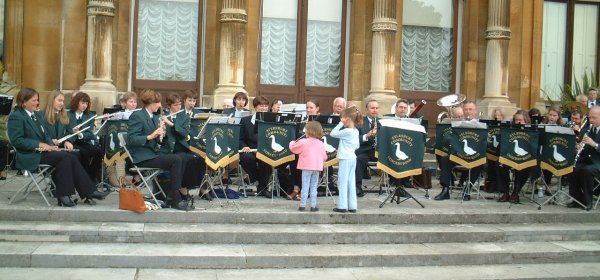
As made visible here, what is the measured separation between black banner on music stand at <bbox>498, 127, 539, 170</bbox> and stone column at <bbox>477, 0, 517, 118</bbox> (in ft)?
18.9

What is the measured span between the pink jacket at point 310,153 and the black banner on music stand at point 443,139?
2908mm

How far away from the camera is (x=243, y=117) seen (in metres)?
11.5

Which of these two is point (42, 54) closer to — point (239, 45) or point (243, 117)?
point (239, 45)

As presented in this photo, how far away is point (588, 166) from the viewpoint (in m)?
11.2

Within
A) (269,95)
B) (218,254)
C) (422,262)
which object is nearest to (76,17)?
(269,95)

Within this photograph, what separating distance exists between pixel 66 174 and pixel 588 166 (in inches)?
319

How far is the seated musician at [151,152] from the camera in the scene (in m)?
9.52

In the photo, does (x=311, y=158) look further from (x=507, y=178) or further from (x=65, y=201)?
(x=507, y=178)

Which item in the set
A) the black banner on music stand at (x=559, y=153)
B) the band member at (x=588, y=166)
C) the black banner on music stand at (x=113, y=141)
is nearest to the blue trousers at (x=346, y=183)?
the black banner on music stand at (x=113, y=141)

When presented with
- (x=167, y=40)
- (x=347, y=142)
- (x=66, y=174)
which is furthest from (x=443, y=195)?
(x=167, y=40)

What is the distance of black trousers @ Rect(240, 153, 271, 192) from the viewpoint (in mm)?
11359

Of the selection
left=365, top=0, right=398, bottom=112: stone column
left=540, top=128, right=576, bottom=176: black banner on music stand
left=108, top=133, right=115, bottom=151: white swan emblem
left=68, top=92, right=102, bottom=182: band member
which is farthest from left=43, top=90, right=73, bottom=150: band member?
left=365, top=0, right=398, bottom=112: stone column

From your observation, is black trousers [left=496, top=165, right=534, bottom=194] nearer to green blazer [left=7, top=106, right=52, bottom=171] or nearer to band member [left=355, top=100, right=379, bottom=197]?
band member [left=355, top=100, right=379, bottom=197]

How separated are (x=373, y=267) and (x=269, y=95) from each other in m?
8.77
